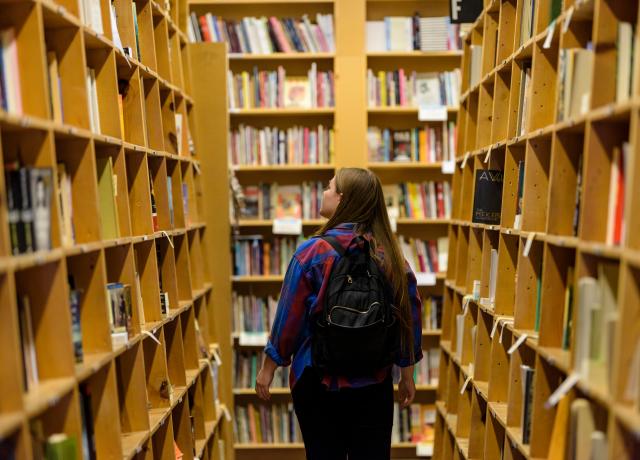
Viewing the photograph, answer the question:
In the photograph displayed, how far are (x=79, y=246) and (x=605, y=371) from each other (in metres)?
1.46

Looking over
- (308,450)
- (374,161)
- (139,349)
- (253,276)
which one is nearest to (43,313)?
(139,349)

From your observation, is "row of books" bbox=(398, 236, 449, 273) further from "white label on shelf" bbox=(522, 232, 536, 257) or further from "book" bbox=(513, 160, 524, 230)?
"white label on shelf" bbox=(522, 232, 536, 257)

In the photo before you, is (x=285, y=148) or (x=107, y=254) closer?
(x=107, y=254)

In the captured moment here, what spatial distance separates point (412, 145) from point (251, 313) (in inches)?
62.7

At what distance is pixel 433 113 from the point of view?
4344 millimetres

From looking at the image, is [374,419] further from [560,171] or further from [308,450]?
[560,171]

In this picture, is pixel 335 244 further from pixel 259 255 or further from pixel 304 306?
pixel 259 255

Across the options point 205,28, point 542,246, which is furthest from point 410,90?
point 542,246

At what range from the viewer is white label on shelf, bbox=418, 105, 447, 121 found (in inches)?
171

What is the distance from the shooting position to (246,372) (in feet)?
14.9

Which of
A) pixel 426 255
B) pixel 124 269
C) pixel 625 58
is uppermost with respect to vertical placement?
pixel 625 58

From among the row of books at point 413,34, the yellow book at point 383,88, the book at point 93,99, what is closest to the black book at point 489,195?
the book at point 93,99

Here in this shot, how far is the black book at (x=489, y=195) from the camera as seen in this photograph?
2764mm

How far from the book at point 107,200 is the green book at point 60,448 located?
70 cm
